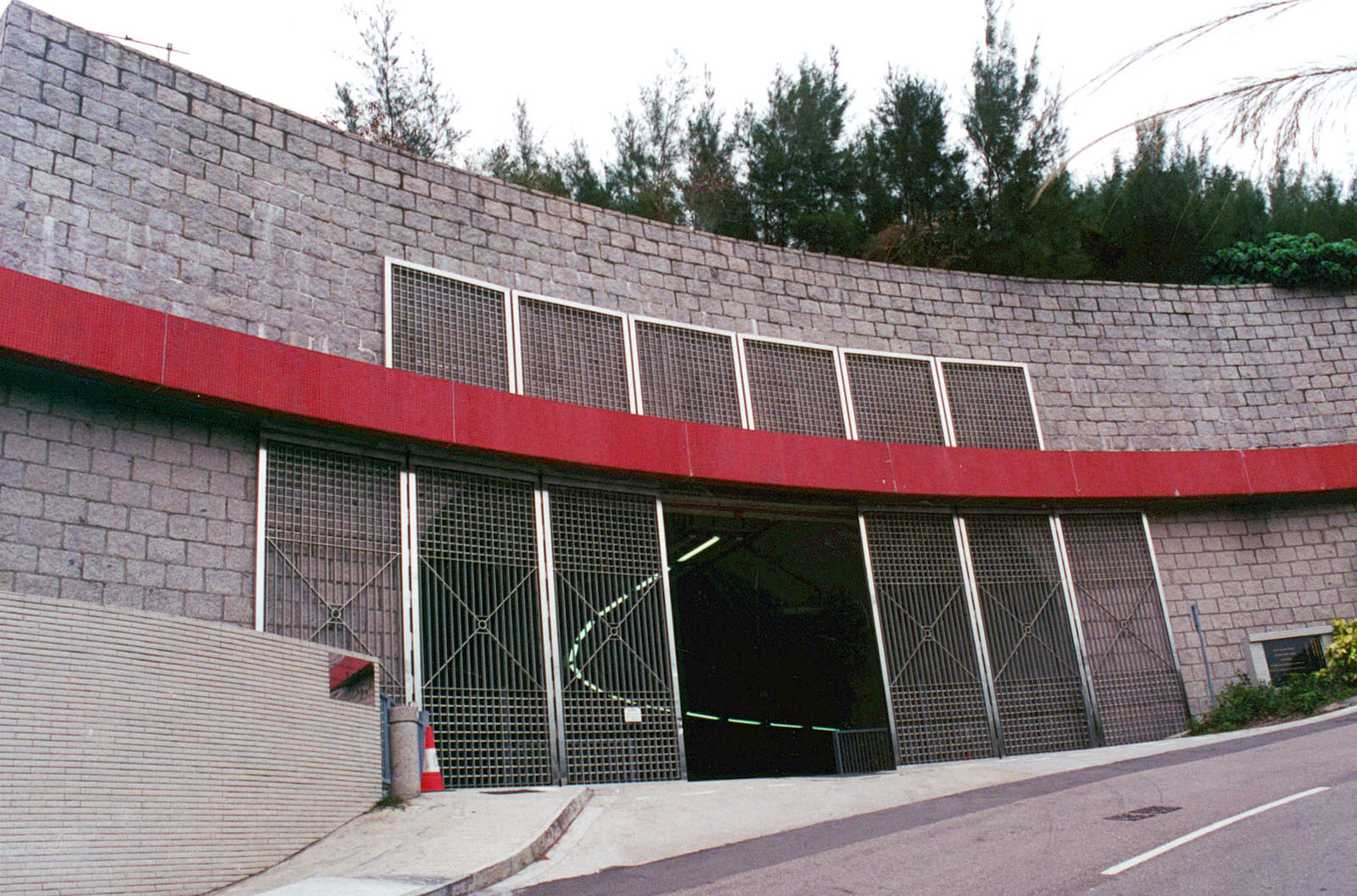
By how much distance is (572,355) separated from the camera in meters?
13.2

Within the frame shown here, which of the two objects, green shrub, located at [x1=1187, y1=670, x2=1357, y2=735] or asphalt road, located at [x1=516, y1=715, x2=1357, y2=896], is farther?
green shrub, located at [x1=1187, y1=670, x2=1357, y2=735]

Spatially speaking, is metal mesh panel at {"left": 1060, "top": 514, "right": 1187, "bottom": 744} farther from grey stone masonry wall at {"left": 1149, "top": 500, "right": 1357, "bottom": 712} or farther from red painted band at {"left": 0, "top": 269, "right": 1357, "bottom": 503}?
red painted band at {"left": 0, "top": 269, "right": 1357, "bottom": 503}

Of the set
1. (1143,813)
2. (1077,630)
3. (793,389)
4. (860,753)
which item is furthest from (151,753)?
(860,753)

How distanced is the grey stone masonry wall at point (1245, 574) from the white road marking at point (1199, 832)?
8240mm

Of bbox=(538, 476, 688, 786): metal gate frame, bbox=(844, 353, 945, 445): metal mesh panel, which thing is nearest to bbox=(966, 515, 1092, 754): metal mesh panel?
bbox=(844, 353, 945, 445): metal mesh panel

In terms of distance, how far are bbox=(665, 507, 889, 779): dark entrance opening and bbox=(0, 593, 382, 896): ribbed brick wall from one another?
9.41 metres

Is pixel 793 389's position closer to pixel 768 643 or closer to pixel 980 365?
pixel 980 365

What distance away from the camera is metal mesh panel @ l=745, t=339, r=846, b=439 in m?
14.5

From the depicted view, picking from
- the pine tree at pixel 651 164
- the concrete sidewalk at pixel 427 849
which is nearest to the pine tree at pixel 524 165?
the pine tree at pixel 651 164

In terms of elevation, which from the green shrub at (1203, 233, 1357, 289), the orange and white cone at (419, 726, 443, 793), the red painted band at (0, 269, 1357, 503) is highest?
the green shrub at (1203, 233, 1357, 289)

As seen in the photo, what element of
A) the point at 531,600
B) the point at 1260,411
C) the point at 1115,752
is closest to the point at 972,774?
the point at 1115,752

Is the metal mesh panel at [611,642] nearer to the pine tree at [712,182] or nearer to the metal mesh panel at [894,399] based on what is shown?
the metal mesh panel at [894,399]

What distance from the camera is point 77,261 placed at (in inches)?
380

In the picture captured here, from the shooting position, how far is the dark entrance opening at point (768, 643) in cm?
1766
